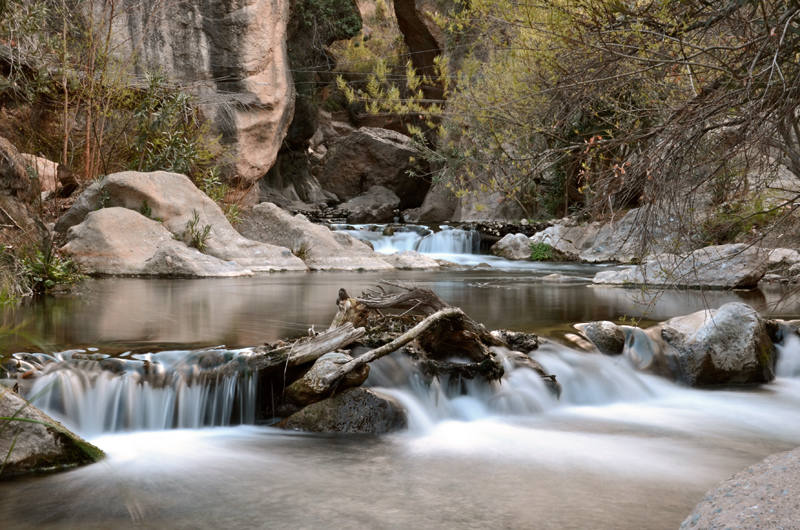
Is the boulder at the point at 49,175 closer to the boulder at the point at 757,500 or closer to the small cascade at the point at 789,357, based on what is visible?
the small cascade at the point at 789,357

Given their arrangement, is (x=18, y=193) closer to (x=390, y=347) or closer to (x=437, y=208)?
(x=390, y=347)

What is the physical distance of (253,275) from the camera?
39.7ft

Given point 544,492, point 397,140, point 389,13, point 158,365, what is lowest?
point 544,492

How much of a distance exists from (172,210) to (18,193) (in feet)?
11.7

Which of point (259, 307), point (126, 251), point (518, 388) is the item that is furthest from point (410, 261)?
point (518, 388)

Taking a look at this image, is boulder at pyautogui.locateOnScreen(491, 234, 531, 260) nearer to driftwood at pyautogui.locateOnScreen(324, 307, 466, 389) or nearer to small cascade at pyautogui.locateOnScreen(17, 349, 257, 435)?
driftwood at pyautogui.locateOnScreen(324, 307, 466, 389)

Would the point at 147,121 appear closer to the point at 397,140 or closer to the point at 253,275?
the point at 253,275

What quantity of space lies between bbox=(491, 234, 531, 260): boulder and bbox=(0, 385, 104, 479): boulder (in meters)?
14.1

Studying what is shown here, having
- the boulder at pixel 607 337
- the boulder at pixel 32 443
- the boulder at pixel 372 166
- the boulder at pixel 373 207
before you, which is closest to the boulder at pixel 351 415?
the boulder at pixel 32 443

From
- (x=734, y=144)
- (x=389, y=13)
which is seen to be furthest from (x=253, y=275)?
(x=389, y=13)

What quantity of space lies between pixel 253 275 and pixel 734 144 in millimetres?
9886

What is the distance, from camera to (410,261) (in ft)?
47.3

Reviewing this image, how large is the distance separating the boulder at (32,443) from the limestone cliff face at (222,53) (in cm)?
1568

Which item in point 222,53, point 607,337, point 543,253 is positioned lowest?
point 607,337
